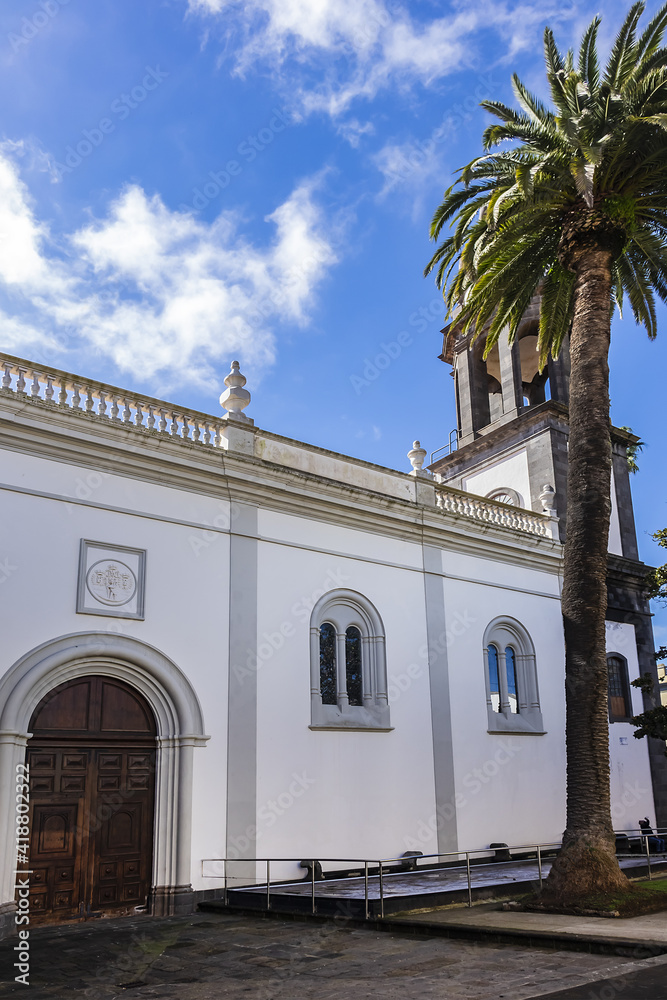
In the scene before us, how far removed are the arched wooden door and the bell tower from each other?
13.5 meters

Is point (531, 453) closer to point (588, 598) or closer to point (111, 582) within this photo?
point (588, 598)

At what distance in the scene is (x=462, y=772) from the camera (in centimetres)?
1745

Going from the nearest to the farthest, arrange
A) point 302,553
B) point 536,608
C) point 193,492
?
1. point 193,492
2. point 302,553
3. point 536,608

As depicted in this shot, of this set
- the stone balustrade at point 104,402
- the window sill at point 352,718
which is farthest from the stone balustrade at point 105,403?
the window sill at point 352,718

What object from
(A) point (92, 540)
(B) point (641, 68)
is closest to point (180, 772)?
(A) point (92, 540)

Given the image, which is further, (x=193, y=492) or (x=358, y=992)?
(x=193, y=492)

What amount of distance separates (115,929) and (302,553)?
731 centimetres

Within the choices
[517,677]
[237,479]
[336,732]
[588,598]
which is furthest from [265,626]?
[517,677]

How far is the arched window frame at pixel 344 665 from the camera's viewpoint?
15.5 meters

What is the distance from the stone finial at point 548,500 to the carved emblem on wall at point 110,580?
12621mm

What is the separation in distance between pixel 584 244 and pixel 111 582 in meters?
9.75

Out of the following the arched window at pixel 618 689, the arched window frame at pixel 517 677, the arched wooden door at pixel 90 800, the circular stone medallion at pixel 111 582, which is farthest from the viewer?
the arched window at pixel 618 689

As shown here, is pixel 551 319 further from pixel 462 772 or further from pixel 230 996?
pixel 230 996

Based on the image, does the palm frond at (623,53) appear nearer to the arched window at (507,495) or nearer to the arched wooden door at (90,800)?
the arched window at (507,495)
